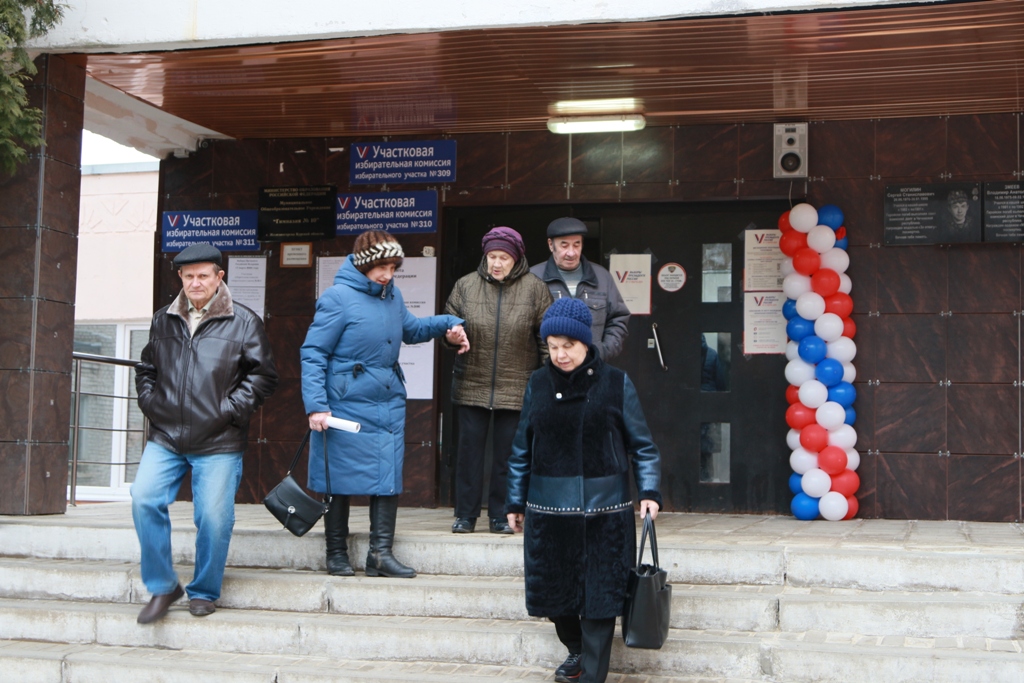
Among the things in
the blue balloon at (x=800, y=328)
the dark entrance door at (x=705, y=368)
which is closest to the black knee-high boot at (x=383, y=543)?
the dark entrance door at (x=705, y=368)

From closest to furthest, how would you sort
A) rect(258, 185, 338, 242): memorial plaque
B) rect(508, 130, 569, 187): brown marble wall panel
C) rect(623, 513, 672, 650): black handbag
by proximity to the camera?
rect(623, 513, 672, 650): black handbag, rect(508, 130, 569, 187): brown marble wall panel, rect(258, 185, 338, 242): memorial plaque

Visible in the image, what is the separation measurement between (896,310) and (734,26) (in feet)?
9.08

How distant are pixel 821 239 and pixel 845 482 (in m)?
1.71

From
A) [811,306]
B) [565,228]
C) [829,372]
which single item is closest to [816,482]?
[829,372]

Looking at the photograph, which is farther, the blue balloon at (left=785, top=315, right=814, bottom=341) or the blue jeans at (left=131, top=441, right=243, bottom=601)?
the blue balloon at (left=785, top=315, right=814, bottom=341)

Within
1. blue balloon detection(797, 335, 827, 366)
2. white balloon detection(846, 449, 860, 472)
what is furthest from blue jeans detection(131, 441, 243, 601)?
white balloon detection(846, 449, 860, 472)

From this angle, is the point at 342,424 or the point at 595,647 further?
the point at 342,424

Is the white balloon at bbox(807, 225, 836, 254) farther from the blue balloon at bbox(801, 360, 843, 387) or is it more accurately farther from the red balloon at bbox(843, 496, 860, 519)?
the red balloon at bbox(843, 496, 860, 519)

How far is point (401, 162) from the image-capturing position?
8.92m

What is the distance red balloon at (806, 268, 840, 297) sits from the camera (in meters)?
7.73

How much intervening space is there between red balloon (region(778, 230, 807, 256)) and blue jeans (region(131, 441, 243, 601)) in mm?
4266

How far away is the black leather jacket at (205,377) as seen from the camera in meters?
5.55

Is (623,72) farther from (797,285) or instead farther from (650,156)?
(797,285)

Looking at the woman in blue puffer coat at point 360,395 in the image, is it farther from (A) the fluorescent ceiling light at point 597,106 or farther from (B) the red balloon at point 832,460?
(B) the red balloon at point 832,460
